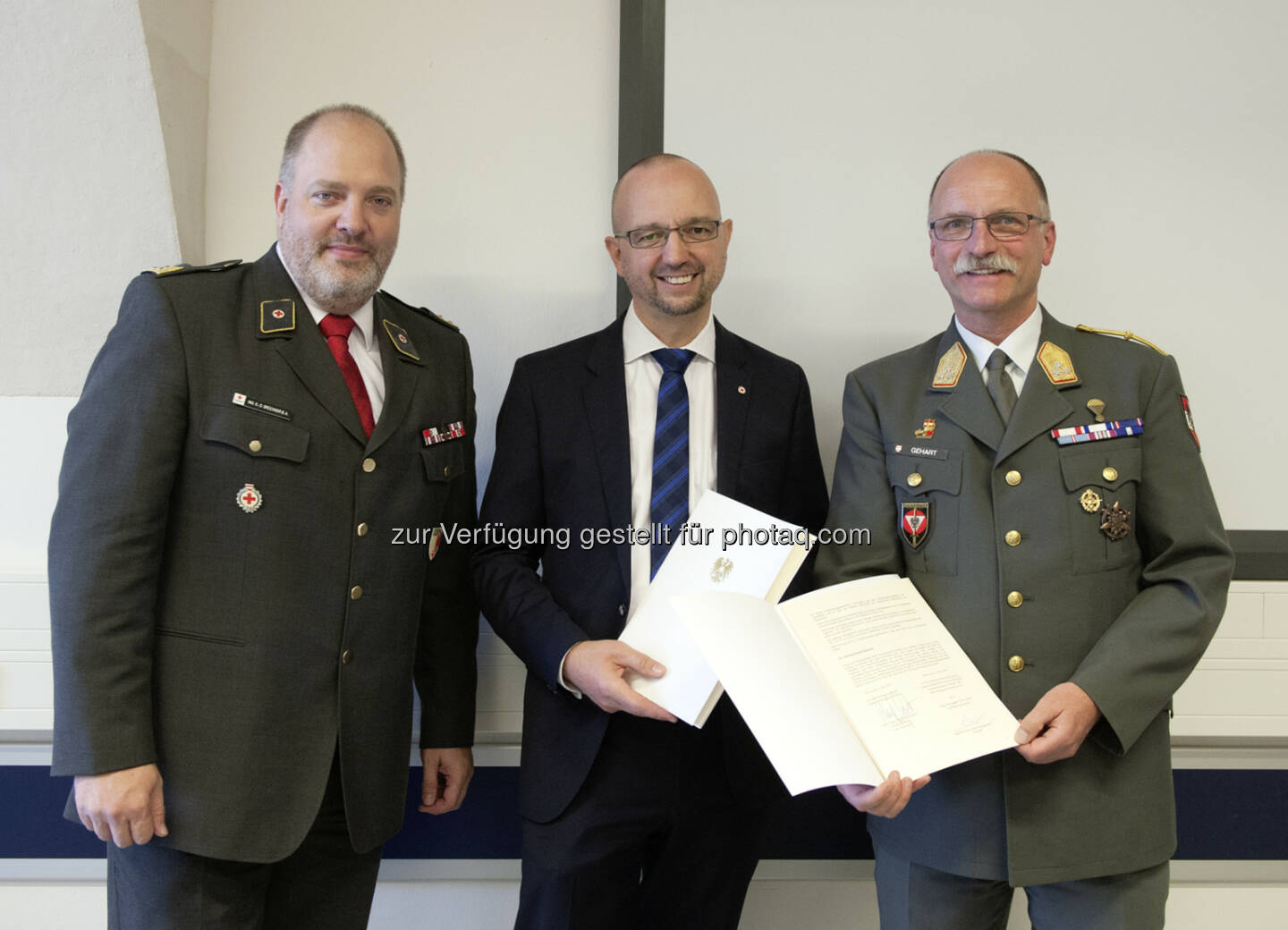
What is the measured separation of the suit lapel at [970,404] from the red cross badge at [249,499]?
4.21 ft

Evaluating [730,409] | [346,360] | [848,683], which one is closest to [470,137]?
[346,360]

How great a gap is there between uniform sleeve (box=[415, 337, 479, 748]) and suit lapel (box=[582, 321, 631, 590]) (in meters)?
0.28

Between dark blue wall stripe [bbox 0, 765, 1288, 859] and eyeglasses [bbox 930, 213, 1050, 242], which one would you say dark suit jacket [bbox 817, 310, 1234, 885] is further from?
dark blue wall stripe [bbox 0, 765, 1288, 859]

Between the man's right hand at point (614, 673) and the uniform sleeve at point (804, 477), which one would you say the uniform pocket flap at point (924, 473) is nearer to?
the uniform sleeve at point (804, 477)

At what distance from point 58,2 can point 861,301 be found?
210cm

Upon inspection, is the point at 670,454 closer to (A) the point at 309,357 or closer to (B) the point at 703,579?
(B) the point at 703,579

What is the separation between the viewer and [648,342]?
2.04 meters

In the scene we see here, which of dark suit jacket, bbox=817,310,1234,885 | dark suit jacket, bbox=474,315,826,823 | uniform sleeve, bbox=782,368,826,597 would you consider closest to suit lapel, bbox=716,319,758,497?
dark suit jacket, bbox=474,315,826,823

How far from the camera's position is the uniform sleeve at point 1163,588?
5.32 ft

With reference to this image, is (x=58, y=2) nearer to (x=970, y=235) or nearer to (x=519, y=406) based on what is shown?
(x=519, y=406)

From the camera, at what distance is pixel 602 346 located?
205 cm

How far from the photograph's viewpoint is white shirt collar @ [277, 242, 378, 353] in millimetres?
1774

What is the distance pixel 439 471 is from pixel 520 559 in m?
0.25

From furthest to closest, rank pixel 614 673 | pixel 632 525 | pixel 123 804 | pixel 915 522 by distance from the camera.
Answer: pixel 632 525, pixel 915 522, pixel 614 673, pixel 123 804
